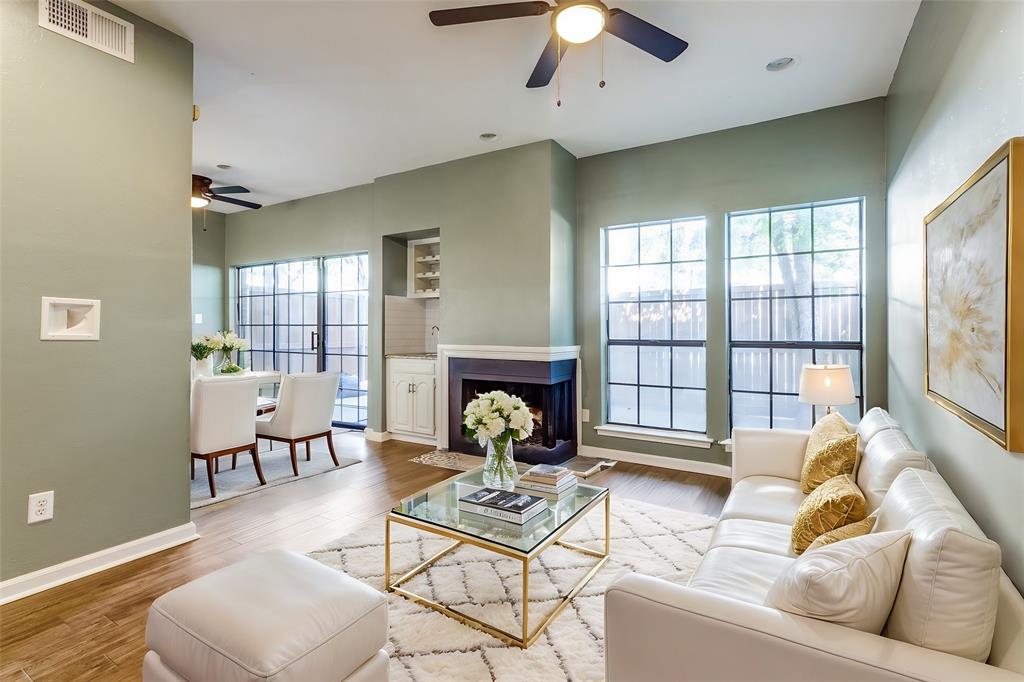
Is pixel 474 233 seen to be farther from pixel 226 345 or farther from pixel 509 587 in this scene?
pixel 509 587

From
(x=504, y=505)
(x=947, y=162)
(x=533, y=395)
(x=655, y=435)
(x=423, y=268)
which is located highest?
(x=423, y=268)

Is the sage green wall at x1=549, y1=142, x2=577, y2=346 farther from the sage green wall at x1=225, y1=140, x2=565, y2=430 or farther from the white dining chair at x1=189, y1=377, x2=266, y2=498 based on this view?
the white dining chair at x1=189, y1=377, x2=266, y2=498

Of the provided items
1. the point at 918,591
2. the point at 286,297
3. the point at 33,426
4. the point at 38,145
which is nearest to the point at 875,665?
the point at 918,591

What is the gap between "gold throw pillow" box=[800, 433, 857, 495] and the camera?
2260 mm

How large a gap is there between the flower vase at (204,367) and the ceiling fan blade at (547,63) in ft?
11.4

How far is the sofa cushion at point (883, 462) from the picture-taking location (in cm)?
176

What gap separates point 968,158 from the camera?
68.4 inches

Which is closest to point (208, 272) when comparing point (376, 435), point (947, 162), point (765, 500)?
point (376, 435)

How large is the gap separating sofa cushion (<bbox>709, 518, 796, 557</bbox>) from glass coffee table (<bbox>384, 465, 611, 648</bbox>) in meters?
0.60

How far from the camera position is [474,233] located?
4871 mm

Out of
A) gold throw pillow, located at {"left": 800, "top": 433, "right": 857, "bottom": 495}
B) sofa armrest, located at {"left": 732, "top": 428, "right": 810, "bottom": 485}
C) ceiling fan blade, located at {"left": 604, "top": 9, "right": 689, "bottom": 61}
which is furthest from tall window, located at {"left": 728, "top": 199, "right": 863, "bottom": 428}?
ceiling fan blade, located at {"left": 604, "top": 9, "right": 689, "bottom": 61}

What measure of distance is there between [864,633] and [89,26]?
3917mm

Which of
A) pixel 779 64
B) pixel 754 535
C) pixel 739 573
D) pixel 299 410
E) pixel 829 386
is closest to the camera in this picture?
pixel 739 573

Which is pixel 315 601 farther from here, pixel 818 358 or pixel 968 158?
pixel 818 358
